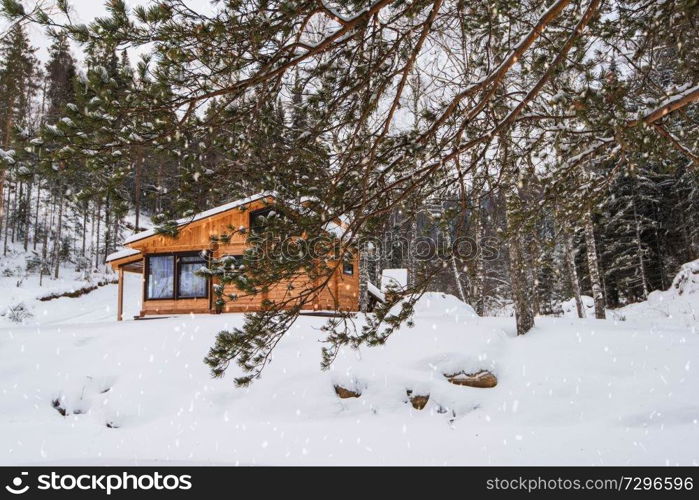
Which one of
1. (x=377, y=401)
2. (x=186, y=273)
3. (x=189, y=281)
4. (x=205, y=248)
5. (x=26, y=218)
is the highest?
(x=26, y=218)

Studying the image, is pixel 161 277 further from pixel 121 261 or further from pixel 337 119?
pixel 337 119

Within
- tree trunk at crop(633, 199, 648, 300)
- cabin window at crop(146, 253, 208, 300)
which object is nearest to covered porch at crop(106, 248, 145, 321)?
cabin window at crop(146, 253, 208, 300)

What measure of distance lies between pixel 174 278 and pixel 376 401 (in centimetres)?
1144

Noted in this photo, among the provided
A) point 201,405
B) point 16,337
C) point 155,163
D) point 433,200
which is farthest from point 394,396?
point 16,337

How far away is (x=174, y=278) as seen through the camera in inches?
662

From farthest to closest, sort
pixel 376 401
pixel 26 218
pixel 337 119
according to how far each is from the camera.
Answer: pixel 26 218
pixel 376 401
pixel 337 119

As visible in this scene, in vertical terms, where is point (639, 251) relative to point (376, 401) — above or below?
→ above

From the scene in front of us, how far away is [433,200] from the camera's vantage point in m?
4.20

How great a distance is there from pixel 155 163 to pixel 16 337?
11.3m

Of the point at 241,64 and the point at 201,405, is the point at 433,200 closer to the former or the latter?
the point at 241,64

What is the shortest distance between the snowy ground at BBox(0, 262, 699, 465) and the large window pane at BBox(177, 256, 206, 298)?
533 centimetres

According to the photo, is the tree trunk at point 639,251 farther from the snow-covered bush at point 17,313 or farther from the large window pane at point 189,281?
the snow-covered bush at point 17,313

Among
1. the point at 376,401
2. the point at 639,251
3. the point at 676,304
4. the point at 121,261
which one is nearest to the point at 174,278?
the point at 121,261
